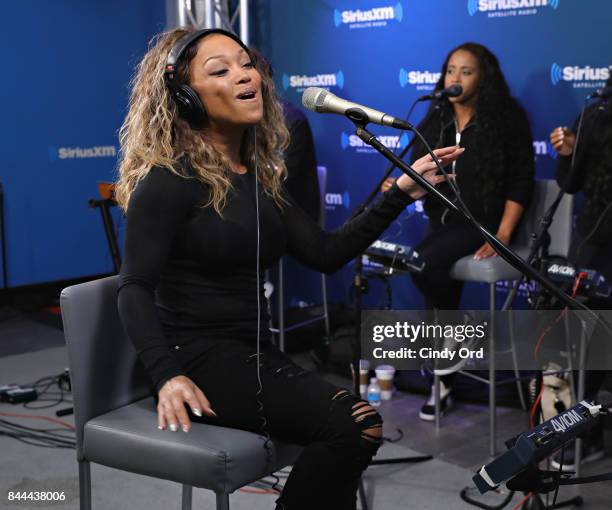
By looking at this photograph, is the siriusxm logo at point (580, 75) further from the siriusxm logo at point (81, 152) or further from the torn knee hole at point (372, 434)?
the siriusxm logo at point (81, 152)

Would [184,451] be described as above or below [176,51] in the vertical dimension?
below

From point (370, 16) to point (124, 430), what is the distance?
3301 millimetres

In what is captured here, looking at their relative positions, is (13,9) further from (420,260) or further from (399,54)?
(420,260)

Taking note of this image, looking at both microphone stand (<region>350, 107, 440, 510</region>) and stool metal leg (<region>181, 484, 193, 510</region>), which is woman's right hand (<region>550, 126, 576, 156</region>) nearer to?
microphone stand (<region>350, 107, 440, 510</region>)

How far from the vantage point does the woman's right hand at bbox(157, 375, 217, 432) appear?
169 cm

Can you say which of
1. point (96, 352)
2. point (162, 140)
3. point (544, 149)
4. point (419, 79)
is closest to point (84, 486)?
point (96, 352)

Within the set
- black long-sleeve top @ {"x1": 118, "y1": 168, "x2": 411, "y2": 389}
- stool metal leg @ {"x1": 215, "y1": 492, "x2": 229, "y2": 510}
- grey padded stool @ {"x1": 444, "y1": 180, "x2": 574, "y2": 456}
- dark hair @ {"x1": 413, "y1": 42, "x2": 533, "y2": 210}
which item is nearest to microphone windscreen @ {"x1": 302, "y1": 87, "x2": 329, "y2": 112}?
black long-sleeve top @ {"x1": 118, "y1": 168, "x2": 411, "y2": 389}

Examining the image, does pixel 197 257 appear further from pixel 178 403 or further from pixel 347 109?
pixel 347 109

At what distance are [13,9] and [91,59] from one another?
59cm

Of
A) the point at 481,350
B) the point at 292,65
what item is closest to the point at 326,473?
the point at 481,350

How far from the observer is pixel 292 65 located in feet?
17.0

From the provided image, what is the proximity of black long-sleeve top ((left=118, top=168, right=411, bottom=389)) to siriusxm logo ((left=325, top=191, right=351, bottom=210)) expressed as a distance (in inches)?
109

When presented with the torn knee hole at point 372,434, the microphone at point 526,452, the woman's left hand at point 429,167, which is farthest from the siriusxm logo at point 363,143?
the microphone at point 526,452

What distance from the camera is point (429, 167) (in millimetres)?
1889
